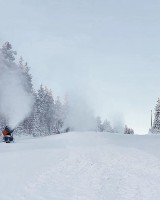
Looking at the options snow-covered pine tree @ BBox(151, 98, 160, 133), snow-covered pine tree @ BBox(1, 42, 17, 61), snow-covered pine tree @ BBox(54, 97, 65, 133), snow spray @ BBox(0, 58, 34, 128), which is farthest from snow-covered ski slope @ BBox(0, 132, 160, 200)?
snow-covered pine tree @ BBox(54, 97, 65, 133)

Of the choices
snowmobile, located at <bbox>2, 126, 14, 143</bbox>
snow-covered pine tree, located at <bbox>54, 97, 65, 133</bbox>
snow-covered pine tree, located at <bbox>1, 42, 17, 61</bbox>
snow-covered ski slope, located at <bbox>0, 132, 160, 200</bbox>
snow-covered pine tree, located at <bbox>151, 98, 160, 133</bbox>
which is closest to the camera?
snow-covered ski slope, located at <bbox>0, 132, 160, 200</bbox>

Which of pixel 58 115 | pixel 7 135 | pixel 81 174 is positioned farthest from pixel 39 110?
pixel 81 174

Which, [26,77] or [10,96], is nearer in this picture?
[10,96]

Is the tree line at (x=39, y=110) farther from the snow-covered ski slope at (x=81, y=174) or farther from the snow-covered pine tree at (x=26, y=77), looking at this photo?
the snow-covered ski slope at (x=81, y=174)

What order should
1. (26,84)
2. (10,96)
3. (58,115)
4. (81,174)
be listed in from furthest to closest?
(58,115) < (26,84) < (10,96) < (81,174)

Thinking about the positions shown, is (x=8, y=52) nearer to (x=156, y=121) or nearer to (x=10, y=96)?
(x=10, y=96)

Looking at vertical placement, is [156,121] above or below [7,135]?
above

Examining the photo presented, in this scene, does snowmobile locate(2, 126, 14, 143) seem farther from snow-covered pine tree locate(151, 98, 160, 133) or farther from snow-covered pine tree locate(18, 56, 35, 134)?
snow-covered pine tree locate(151, 98, 160, 133)

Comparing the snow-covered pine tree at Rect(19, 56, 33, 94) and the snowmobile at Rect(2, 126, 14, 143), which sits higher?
the snow-covered pine tree at Rect(19, 56, 33, 94)

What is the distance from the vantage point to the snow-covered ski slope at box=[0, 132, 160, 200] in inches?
435

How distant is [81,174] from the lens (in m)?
13.2

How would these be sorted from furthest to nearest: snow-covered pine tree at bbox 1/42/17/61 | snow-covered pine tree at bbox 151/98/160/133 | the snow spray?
snow-covered pine tree at bbox 151/98/160/133, snow-covered pine tree at bbox 1/42/17/61, the snow spray

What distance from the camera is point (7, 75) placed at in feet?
172

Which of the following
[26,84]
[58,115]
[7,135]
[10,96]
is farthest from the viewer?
[58,115]
